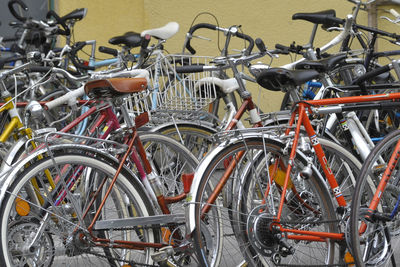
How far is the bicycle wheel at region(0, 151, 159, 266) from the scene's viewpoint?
141 inches

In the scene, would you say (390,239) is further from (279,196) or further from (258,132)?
(258,132)

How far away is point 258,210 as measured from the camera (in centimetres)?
386

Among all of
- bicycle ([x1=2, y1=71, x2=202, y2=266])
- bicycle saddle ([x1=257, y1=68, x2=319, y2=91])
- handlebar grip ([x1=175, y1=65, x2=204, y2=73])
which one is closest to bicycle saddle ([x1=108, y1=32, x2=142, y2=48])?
handlebar grip ([x1=175, y1=65, x2=204, y2=73])

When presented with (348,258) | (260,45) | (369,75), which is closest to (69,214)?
(348,258)

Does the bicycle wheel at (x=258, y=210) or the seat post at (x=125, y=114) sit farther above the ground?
the seat post at (x=125, y=114)

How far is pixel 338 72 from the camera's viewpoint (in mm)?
6352

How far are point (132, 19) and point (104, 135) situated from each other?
4.19 meters

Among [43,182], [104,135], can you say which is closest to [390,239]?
[104,135]

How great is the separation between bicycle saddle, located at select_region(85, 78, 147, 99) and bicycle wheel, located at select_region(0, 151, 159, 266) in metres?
0.38

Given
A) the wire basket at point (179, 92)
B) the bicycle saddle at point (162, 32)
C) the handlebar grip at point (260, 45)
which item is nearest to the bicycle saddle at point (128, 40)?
the bicycle saddle at point (162, 32)

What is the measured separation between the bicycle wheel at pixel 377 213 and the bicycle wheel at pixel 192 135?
44.4 inches

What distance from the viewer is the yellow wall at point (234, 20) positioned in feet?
26.1

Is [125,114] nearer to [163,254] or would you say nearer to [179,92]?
[163,254]

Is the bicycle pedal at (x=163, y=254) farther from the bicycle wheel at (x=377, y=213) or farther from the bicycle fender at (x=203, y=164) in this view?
the bicycle wheel at (x=377, y=213)
